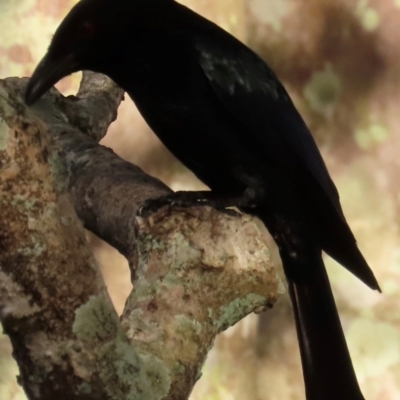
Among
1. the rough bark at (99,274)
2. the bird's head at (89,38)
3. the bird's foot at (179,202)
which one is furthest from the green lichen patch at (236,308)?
the bird's head at (89,38)

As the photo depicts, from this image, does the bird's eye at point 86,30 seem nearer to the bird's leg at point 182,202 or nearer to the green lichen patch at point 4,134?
the bird's leg at point 182,202

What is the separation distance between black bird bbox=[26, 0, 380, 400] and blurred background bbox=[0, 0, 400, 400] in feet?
2.17

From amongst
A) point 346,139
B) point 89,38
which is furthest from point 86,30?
point 346,139

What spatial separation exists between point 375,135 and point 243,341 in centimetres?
72

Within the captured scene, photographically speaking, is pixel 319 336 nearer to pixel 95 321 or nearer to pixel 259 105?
pixel 259 105

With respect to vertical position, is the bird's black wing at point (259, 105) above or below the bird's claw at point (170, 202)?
above

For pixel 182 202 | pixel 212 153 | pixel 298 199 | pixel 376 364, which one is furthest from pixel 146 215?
pixel 376 364

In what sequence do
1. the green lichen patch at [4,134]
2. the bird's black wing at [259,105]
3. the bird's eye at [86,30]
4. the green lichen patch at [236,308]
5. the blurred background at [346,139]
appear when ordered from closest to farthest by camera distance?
the green lichen patch at [4,134] < the green lichen patch at [236,308] < the bird's eye at [86,30] < the bird's black wing at [259,105] < the blurred background at [346,139]

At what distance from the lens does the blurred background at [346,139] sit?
179 cm

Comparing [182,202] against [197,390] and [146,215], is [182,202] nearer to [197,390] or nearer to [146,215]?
[146,215]

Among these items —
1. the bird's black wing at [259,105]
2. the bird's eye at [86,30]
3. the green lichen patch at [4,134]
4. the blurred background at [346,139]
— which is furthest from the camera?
the blurred background at [346,139]

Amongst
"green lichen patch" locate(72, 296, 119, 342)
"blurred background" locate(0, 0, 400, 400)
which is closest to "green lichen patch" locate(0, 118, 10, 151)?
"green lichen patch" locate(72, 296, 119, 342)

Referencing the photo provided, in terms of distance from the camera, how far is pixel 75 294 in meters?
0.49

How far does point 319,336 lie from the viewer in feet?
3.75
